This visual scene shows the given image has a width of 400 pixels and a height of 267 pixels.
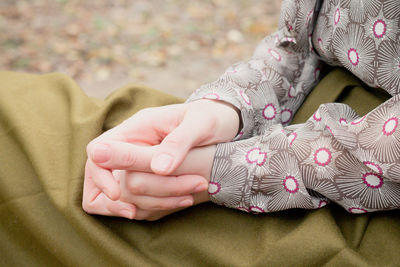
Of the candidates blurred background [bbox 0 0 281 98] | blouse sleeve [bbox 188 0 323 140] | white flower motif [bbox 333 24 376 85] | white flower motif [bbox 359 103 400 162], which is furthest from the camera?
blurred background [bbox 0 0 281 98]

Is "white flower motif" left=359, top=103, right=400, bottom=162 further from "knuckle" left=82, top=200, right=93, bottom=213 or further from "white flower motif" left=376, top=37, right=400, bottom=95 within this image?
"knuckle" left=82, top=200, right=93, bottom=213

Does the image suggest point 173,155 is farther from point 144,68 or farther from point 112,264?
point 144,68

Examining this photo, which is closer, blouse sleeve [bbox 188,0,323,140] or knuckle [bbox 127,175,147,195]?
knuckle [bbox 127,175,147,195]

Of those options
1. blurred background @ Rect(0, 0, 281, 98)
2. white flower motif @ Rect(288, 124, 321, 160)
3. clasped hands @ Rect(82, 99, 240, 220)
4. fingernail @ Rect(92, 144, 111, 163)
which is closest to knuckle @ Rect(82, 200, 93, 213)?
clasped hands @ Rect(82, 99, 240, 220)

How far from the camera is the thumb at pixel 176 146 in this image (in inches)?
26.6

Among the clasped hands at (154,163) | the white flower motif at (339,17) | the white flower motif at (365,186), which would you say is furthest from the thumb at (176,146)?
the white flower motif at (339,17)

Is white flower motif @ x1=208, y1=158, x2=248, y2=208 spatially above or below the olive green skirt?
above

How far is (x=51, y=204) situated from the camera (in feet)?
2.60

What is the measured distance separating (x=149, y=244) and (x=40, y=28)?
260 cm

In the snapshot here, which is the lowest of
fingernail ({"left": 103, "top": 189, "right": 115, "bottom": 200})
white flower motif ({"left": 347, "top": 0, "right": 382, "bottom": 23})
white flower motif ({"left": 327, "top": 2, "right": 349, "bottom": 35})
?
fingernail ({"left": 103, "top": 189, "right": 115, "bottom": 200})

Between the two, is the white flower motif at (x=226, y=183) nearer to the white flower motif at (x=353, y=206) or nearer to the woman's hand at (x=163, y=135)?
the woman's hand at (x=163, y=135)

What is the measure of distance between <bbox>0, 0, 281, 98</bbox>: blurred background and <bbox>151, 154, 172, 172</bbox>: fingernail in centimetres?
172

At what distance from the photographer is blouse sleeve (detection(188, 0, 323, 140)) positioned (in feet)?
2.88

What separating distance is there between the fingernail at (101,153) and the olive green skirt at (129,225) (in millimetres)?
133
